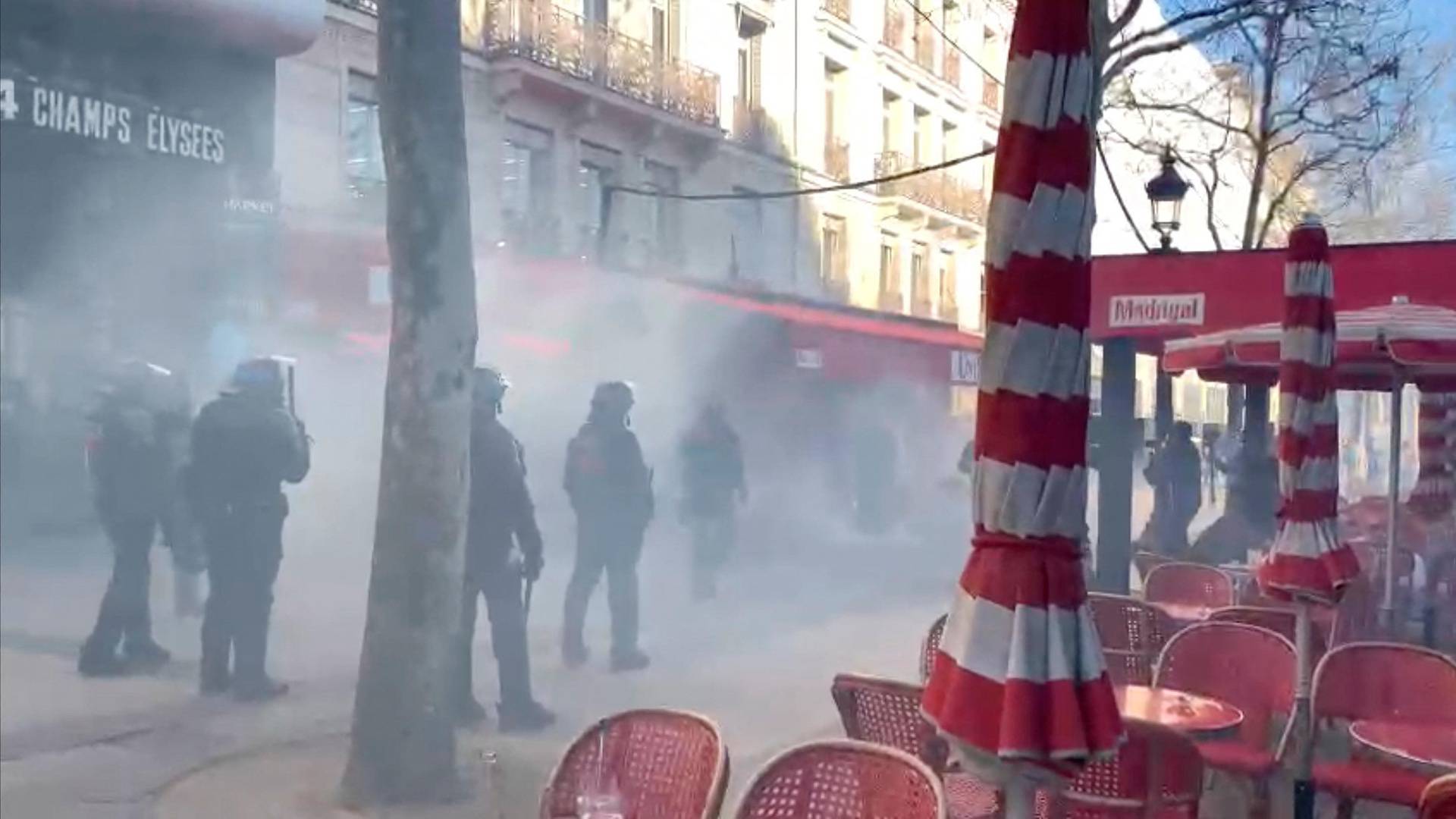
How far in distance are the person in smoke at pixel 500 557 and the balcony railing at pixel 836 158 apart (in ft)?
7.19

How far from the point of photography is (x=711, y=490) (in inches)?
280

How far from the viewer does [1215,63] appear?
9.58 metres

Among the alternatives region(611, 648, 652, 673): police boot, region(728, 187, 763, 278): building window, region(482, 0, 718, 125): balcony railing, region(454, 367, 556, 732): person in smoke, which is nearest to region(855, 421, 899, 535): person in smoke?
region(728, 187, 763, 278): building window

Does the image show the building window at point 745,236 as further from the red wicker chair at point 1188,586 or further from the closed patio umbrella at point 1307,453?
the red wicker chair at point 1188,586

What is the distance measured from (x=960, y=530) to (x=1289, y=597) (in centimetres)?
462

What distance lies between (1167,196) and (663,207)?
3695 mm

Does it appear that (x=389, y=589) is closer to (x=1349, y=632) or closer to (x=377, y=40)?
(x=377, y=40)

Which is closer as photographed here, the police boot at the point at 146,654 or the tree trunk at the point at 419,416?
the police boot at the point at 146,654

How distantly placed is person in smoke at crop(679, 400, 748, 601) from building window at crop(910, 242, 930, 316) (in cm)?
145

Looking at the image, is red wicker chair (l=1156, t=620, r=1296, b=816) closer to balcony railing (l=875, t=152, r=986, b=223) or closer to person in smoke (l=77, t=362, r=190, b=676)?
Answer: balcony railing (l=875, t=152, r=986, b=223)

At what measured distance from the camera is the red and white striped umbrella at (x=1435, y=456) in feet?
34.8

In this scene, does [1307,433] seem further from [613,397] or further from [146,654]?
[146,654]

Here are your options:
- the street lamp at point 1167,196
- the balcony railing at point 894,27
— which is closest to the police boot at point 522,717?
the balcony railing at point 894,27

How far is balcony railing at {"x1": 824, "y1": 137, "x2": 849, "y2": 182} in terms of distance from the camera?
7023mm
